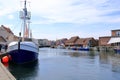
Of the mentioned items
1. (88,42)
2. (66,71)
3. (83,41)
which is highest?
(83,41)

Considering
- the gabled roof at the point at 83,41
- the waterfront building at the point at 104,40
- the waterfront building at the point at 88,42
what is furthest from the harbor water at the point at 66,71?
the gabled roof at the point at 83,41

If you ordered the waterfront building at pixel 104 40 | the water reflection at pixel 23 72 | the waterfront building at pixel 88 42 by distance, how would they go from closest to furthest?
1. the water reflection at pixel 23 72
2. the waterfront building at pixel 104 40
3. the waterfront building at pixel 88 42

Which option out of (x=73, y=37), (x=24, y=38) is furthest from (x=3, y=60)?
(x=73, y=37)

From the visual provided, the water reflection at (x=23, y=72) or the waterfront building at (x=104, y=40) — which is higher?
the waterfront building at (x=104, y=40)

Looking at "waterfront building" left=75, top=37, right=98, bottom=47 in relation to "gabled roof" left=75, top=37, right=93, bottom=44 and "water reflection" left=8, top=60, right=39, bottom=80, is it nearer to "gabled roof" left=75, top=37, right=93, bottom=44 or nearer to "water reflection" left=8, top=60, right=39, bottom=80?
"gabled roof" left=75, top=37, right=93, bottom=44

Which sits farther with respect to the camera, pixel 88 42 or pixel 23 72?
pixel 88 42

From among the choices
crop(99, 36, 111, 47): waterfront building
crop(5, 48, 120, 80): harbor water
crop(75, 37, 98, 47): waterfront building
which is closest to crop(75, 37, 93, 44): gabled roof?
crop(75, 37, 98, 47): waterfront building

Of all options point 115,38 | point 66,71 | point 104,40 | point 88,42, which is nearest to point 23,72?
point 66,71

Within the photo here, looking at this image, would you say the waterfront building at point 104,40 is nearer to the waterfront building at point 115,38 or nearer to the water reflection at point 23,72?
the waterfront building at point 115,38

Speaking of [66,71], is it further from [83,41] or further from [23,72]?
[83,41]

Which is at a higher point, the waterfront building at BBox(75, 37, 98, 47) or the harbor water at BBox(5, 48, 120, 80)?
the waterfront building at BBox(75, 37, 98, 47)

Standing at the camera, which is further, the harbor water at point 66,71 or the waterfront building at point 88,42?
the waterfront building at point 88,42

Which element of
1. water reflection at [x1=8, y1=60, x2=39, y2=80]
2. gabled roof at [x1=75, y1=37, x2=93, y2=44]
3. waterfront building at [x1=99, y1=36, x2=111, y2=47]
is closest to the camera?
water reflection at [x1=8, y1=60, x2=39, y2=80]

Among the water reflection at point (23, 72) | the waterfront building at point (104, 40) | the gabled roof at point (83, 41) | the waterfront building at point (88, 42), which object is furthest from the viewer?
the gabled roof at point (83, 41)
